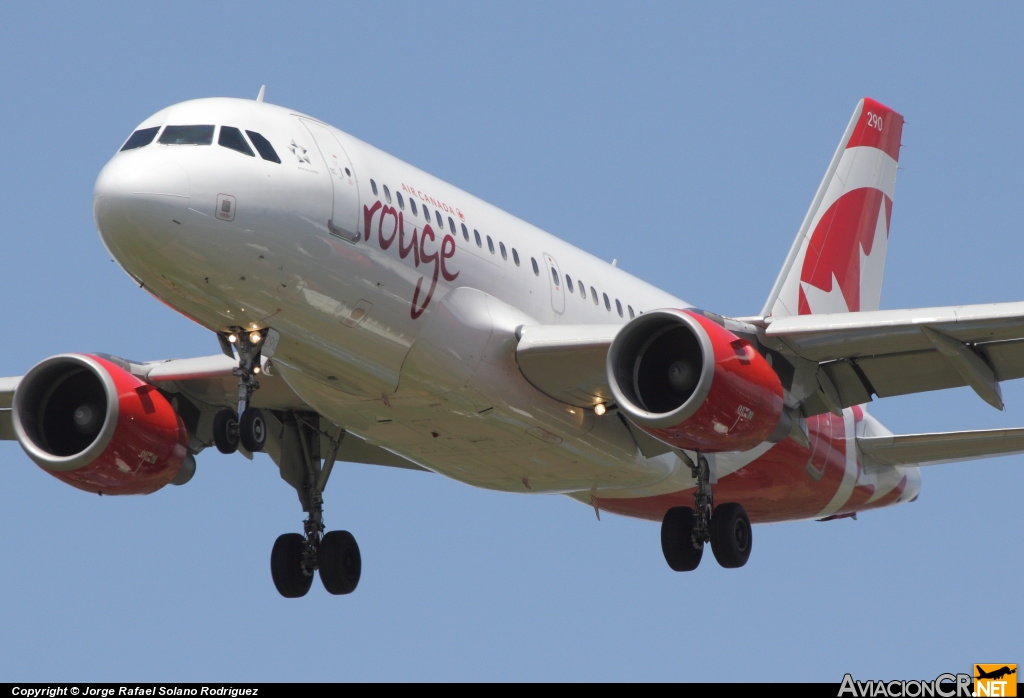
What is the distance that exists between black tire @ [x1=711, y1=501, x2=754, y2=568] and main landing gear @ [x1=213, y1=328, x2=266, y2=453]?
8.51 m

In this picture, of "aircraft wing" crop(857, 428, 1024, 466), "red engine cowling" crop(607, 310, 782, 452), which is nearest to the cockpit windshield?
"red engine cowling" crop(607, 310, 782, 452)

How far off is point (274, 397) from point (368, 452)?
3.32 m

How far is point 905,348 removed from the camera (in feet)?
83.4

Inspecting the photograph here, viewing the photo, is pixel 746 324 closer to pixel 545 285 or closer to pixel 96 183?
pixel 545 285

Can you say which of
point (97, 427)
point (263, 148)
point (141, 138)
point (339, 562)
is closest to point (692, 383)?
point (263, 148)

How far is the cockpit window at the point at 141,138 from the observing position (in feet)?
74.5

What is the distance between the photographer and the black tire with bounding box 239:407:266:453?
22875mm

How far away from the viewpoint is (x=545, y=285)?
26.7m

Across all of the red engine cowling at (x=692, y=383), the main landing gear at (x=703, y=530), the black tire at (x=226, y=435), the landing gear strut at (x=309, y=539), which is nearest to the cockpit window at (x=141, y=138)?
the black tire at (x=226, y=435)

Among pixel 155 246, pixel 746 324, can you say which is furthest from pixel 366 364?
pixel 746 324

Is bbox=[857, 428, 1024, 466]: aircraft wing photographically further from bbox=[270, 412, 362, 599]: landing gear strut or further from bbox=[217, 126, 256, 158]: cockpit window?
bbox=[217, 126, 256, 158]: cockpit window

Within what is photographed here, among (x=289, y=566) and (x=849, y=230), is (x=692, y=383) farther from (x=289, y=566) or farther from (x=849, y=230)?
(x=849, y=230)

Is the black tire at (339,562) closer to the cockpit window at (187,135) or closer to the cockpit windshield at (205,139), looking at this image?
the cockpit windshield at (205,139)

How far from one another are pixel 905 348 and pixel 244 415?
976cm
